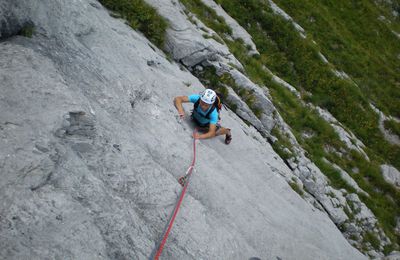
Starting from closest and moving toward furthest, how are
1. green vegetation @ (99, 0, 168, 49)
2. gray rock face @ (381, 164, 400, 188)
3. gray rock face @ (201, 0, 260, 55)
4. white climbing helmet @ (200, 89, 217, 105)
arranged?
white climbing helmet @ (200, 89, 217, 105) < green vegetation @ (99, 0, 168, 49) < gray rock face @ (381, 164, 400, 188) < gray rock face @ (201, 0, 260, 55)

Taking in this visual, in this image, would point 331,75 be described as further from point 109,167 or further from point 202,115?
point 109,167

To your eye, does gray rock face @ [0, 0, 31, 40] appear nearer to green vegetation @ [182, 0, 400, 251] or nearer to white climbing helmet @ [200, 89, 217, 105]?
white climbing helmet @ [200, 89, 217, 105]

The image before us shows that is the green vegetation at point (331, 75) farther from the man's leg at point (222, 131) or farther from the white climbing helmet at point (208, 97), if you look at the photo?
the white climbing helmet at point (208, 97)

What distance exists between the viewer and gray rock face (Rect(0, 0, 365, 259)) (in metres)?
5.69

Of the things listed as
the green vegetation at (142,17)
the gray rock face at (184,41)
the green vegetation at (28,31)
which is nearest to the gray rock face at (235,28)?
the gray rock face at (184,41)

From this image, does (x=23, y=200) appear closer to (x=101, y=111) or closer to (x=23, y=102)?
(x=23, y=102)

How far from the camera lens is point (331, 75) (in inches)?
1071

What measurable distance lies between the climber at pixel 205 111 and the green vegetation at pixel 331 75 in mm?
6155

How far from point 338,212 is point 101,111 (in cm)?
1361

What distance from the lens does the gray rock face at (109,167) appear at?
569cm

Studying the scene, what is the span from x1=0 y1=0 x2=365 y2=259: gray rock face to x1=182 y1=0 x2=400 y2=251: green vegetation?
23.1ft

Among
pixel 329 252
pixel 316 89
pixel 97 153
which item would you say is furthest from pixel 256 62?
pixel 97 153

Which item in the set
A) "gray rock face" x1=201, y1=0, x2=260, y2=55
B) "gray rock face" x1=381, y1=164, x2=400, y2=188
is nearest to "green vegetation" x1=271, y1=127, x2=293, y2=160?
"gray rock face" x1=201, y1=0, x2=260, y2=55

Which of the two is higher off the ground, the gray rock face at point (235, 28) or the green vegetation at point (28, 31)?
the green vegetation at point (28, 31)
